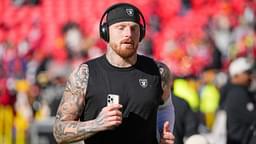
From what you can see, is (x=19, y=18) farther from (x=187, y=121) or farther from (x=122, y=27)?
(x=122, y=27)

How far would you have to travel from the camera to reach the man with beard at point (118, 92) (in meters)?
7.08

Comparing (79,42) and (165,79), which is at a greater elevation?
(165,79)

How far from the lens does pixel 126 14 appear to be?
23.6 feet

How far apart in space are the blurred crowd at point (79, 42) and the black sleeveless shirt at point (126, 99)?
10379 mm

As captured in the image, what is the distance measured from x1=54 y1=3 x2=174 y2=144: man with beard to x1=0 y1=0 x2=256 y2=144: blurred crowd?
1038 cm

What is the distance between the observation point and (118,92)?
281 inches

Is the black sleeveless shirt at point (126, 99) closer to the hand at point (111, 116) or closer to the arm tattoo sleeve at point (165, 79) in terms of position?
the arm tattoo sleeve at point (165, 79)

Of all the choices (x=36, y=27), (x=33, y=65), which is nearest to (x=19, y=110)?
(x=33, y=65)

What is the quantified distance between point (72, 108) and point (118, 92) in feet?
1.11

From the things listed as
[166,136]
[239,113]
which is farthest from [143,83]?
[239,113]

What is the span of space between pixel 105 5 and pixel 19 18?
2.11m

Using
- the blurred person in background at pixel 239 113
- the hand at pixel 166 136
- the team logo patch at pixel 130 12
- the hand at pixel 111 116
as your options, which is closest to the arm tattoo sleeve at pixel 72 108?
the hand at pixel 111 116

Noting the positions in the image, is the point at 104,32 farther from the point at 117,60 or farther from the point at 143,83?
the point at 143,83

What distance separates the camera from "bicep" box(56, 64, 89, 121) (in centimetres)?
715
